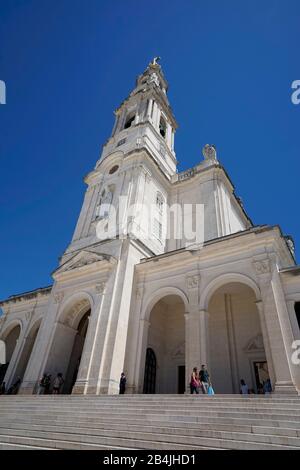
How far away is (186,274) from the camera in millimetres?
14438

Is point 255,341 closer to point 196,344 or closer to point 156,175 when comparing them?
point 196,344

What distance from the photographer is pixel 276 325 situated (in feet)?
35.2

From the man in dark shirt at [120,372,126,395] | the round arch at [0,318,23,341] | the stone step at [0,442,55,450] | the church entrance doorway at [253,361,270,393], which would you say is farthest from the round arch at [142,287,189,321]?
the round arch at [0,318,23,341]

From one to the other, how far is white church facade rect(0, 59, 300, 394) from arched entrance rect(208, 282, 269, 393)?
A: 0.18 feet

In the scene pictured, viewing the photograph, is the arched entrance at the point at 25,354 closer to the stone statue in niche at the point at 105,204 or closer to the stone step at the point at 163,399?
the stone step at the point at 163,399

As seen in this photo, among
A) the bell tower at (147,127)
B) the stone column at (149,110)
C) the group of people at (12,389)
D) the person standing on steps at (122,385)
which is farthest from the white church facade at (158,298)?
the stone column at (149,110)

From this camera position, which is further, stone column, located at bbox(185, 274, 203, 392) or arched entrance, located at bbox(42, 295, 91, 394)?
arched entrance, located at bbox(42, 295, 91, 394)

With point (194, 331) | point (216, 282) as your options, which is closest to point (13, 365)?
point (194, 331)

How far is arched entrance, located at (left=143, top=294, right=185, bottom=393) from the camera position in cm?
1555

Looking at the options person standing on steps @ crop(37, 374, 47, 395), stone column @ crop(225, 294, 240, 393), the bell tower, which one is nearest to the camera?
stone column @ crop(225, 294, 240, 393)

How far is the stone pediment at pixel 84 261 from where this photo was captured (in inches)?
622

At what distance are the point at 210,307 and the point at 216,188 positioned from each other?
378 inches

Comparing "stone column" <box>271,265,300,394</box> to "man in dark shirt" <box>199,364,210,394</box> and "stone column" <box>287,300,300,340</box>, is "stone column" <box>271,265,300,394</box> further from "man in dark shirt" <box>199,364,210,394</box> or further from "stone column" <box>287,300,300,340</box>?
"man in dark shirt" <box>199,364,210,394</box>
